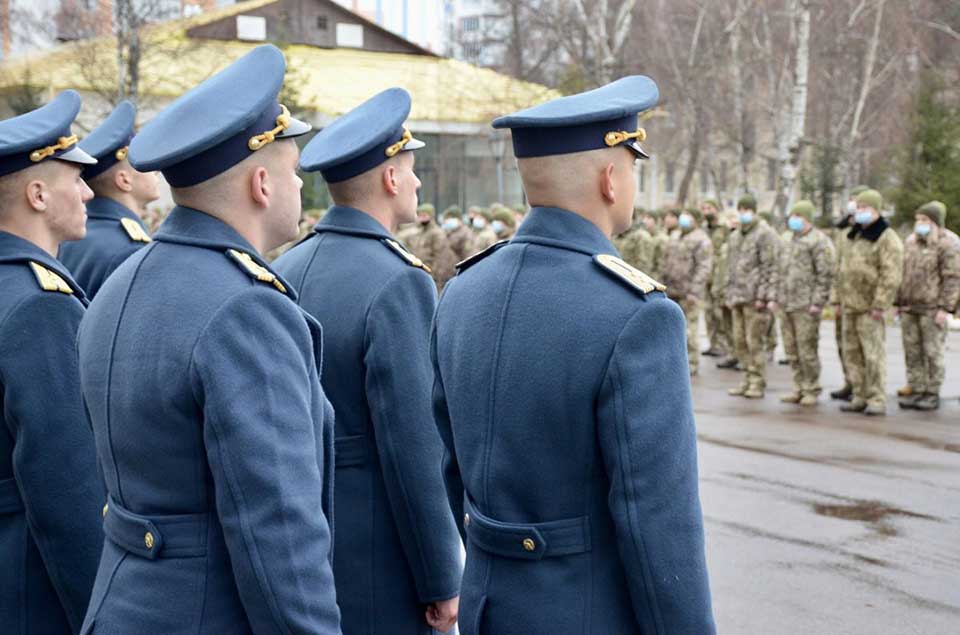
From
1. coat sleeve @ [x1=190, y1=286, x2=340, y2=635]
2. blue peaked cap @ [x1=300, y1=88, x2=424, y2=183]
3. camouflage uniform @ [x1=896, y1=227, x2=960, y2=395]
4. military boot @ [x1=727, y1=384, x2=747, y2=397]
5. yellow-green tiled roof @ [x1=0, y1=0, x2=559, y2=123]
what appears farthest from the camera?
yellow-green tiled roof @ [x1=0, y1=0, x2=559, y2=123]

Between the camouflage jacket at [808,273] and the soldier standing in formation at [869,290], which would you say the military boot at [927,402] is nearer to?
the soldier standing in formation at [869,290]

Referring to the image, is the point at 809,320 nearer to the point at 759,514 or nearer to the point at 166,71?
the point at 759,514

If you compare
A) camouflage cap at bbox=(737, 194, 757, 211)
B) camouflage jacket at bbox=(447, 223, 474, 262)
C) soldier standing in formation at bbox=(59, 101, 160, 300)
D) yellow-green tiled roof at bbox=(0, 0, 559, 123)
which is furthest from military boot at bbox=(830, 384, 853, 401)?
yellow-green tiled roof at bbox=(0, 0, 559, 123)

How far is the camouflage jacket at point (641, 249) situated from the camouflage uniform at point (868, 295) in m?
4.29

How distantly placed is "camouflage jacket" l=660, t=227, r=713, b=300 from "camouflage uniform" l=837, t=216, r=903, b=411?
3.32m

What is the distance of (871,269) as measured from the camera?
11.7 metres

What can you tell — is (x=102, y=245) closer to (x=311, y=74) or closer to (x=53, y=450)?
(x=53, y=450)

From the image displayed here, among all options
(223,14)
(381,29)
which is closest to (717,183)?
(381,29)

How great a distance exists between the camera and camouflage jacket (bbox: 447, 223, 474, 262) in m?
19.0

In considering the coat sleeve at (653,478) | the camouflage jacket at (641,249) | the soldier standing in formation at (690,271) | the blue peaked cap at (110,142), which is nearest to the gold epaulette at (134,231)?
the blue peaked cap at (110,142)

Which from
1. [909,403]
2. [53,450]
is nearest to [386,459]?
[53,450]

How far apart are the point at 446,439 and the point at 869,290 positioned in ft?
31.4

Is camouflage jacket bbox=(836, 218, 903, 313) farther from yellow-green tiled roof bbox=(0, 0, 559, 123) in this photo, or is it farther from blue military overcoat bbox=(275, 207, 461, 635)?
yellow-green tiled roof bbox=(0, 0, 559, 123)

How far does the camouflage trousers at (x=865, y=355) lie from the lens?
38.3 feet
